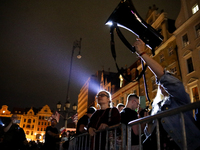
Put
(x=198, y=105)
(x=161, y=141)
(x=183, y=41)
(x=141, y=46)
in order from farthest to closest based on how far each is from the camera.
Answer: (x=183, y=41), (x=141, y=46), (x=161, y=141), (x=198, y=105)

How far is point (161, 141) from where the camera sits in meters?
1.76

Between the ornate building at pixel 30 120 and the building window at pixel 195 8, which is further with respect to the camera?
the ornate building at pixel 30 120

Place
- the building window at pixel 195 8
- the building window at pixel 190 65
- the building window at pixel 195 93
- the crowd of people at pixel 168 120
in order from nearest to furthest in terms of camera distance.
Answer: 1. the crowd of people at pixel 168 120
2. the building window at pixel 195 93
3. the building window at pixel 190 65
4. the building window at pixel 195 8

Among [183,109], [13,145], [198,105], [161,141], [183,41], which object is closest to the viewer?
[198,105]

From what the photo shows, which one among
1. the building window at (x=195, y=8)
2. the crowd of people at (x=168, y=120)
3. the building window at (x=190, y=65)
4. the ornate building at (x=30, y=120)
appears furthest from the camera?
the ornate building at (x=30, y=120)

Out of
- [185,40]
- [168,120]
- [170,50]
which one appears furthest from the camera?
[170,50]

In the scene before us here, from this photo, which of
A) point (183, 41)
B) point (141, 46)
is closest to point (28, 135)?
point (183, 41)

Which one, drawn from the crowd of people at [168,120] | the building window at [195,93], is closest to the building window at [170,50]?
the building window at [195,93]

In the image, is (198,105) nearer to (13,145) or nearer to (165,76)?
(165,76)

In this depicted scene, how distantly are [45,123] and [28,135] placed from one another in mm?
8630

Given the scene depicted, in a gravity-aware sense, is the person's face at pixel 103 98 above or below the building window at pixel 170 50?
below

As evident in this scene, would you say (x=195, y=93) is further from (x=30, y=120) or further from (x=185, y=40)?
(x=30, y=120)

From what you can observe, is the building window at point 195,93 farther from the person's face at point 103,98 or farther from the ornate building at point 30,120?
the ornate building at point 30,120

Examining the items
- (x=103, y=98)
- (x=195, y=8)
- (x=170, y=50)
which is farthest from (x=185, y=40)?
(x=103, y=98)
